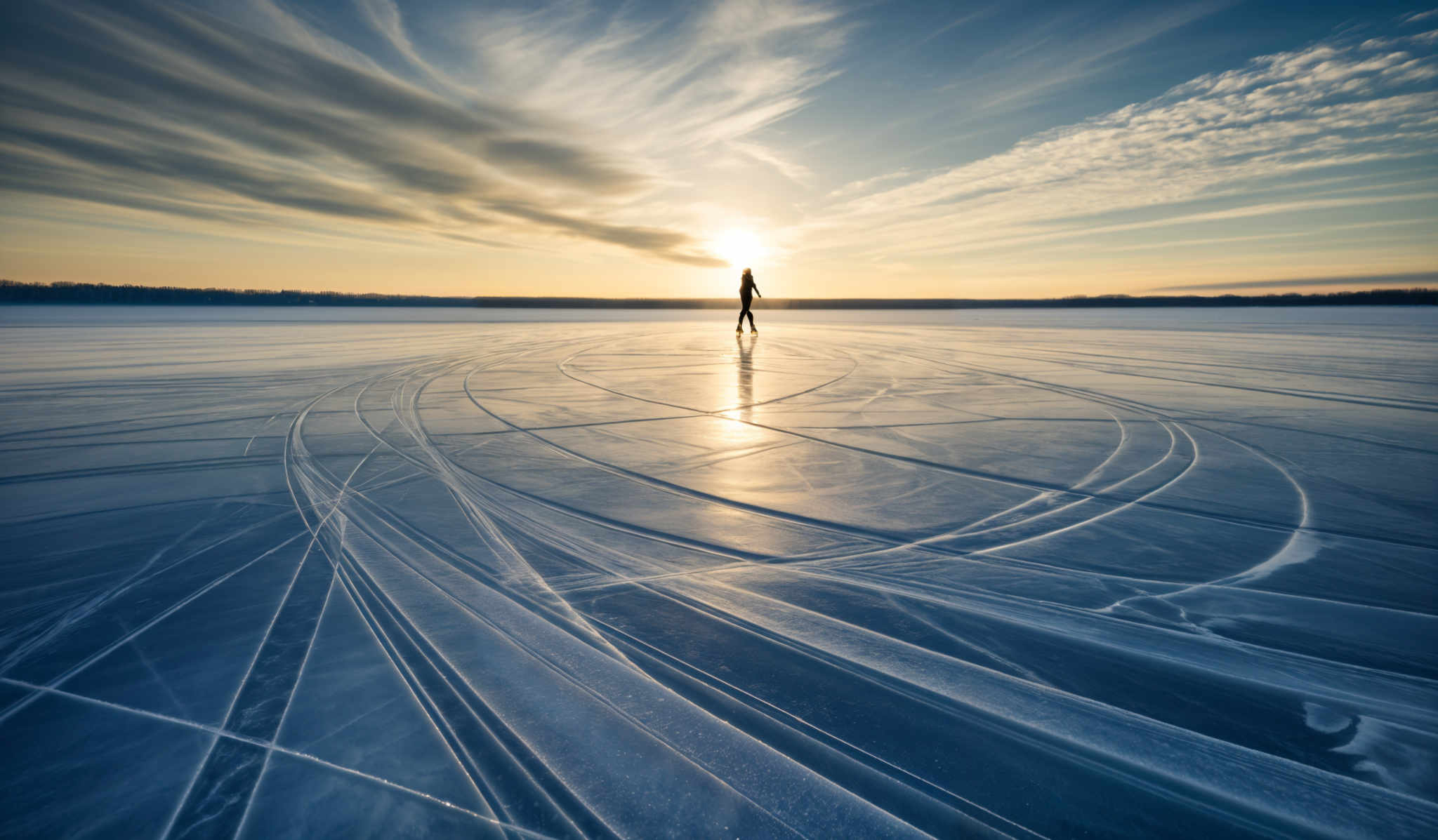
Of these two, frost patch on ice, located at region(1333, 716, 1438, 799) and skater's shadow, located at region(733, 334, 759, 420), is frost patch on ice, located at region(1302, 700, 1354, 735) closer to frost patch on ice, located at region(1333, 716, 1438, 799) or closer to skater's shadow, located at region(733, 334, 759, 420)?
frost patch on ice, located at region(1333, 716, 1438, 799)

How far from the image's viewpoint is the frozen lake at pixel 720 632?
1.75 meters

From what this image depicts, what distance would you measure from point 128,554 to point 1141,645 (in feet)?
17.0

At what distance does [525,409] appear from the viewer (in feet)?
25.3

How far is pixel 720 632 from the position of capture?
259cm

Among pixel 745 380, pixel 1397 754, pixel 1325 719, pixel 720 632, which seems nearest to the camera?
pixel 1397 754

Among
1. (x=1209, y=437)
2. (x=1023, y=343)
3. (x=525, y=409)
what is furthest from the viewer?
(x=1023, y=343)

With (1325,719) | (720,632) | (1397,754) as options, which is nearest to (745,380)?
(720,632)

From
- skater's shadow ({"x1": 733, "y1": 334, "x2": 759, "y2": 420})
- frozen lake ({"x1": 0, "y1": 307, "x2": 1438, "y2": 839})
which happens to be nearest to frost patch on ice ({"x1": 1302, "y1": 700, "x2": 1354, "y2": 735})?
frozen lake ({"x1": 0, "y1": 307, "x2": 1438, "y2": 839})

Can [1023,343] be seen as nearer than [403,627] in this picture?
No

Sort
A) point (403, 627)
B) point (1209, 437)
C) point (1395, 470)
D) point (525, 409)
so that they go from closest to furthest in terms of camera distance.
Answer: point (403, 627) → point (1395, 470) → point (1209, 437) → point (525, 409)

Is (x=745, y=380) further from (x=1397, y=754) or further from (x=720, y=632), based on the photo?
(x=1397, y=754)

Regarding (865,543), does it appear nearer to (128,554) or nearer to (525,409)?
(128,554)

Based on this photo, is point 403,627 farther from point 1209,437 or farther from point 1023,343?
point 1023,343

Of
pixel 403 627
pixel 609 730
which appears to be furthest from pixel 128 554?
pixel 609 730
